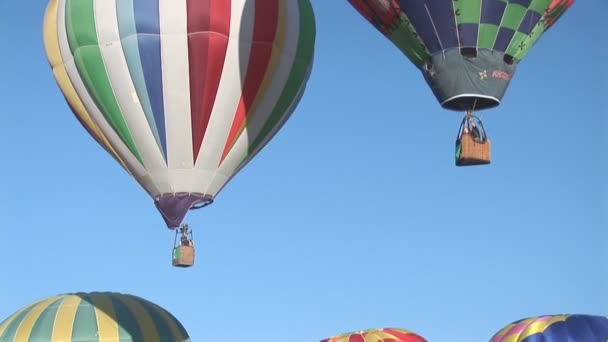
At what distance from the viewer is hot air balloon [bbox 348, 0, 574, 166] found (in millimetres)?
16109

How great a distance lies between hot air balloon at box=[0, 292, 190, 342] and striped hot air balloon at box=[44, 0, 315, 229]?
2.85 meters

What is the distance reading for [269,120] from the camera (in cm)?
1945

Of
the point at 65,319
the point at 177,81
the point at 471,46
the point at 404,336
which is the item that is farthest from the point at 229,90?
the point at 404,336

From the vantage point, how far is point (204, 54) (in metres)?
18.5

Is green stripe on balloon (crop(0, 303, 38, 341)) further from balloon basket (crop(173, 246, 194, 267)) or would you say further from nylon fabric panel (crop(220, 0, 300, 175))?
nylon fabric panel (crop(220, 0, 300, 175))

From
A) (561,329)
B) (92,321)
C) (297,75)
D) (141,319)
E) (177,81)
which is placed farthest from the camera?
(141,319)

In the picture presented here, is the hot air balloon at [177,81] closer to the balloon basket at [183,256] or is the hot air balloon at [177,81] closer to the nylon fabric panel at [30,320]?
the balloon basket at [183,256]

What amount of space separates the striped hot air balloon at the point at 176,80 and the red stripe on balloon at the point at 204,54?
1 cm

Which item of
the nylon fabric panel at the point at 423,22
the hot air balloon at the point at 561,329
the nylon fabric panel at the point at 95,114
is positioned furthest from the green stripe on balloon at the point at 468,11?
the nylon fabric panel at the point at 95,114

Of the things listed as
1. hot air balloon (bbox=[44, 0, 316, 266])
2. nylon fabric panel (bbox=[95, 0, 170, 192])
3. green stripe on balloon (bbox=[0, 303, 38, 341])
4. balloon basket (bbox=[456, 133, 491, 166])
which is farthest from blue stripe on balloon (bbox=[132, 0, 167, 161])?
green stripe on balloon (bbox=[0, 303, 38, 341])

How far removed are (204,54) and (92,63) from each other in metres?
1.35

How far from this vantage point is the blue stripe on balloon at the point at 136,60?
18406mm

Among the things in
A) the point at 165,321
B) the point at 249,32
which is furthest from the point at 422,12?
the point at 165,321

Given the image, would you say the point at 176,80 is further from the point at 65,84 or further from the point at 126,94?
the point at 65,84
